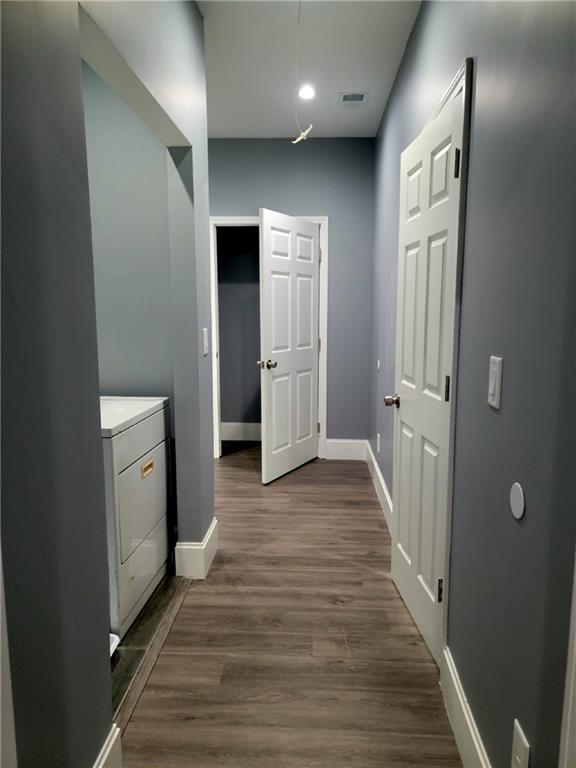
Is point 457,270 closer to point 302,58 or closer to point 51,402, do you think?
point 51,402

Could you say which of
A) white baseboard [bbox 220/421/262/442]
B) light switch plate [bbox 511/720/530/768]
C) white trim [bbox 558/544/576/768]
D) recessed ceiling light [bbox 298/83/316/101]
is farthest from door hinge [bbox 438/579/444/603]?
white baseboard [bbox 220/421/262/442]

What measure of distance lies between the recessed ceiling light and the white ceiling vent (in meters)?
0.19

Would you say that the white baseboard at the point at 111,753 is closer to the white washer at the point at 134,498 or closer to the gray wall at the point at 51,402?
the gray wall at the point at 51,402

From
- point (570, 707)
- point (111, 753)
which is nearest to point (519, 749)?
point (570, 707)

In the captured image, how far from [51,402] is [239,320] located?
4.05 meters

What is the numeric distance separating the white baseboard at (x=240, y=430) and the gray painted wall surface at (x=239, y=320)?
0.06m

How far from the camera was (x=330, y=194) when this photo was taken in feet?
13.9

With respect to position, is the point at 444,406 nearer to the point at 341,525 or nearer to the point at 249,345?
the point at 341,525

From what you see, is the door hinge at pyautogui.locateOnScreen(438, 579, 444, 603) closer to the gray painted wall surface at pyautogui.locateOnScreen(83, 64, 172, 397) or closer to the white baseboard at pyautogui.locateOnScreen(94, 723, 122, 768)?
the white baseboard at pyautogui.locateOnScreen(94, 723, 122, 768)

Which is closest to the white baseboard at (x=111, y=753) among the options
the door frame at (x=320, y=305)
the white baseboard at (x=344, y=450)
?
the door frame at (x=320, y=305)

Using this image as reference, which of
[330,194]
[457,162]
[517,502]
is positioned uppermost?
[330,194]

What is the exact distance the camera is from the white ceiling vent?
3268 mm

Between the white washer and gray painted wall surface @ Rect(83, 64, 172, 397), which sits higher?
gray painted wall surface @ Rect(83, 64, 172, 397)

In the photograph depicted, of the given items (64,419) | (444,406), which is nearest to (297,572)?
(444,406)
